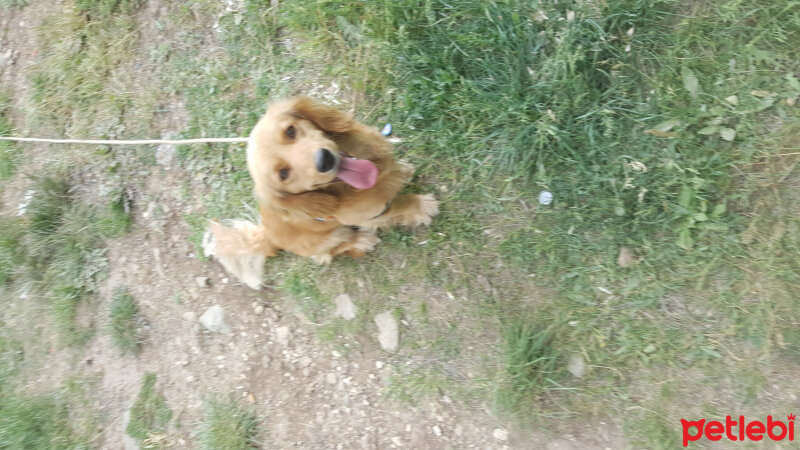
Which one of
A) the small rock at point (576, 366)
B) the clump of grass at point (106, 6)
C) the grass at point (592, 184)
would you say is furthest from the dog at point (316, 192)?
the clump of grass at point (106, 6)

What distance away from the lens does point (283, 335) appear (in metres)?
3.43

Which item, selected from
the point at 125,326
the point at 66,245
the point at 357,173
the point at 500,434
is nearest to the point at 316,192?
the point at 357,173

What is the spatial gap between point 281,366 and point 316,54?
2270 millimetres

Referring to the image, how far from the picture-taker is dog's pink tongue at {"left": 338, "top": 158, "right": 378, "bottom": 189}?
2.60 metres

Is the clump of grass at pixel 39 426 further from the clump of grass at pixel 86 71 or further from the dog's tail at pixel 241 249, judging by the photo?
the clump of grass at pixel 86 71


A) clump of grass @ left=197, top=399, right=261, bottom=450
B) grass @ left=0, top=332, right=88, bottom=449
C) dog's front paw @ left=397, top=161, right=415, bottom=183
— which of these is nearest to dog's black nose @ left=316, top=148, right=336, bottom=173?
dog's front paw @ left=397, top=161, right=415, bottom=183

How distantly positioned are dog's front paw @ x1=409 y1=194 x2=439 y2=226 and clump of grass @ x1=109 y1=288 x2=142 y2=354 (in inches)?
91.2

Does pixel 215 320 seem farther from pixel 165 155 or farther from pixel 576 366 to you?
pixel 576 366

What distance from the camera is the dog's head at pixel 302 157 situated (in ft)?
8.00

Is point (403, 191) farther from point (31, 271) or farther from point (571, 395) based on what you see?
point (31, 271)

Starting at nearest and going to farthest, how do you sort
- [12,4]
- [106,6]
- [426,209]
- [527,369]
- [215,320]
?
[527,369] < [426,209] < [215,320] < [106,6] < [12,4]

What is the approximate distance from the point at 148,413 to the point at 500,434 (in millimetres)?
2576

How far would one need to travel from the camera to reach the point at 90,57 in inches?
164

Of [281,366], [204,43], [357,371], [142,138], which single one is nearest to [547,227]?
[357,371]
